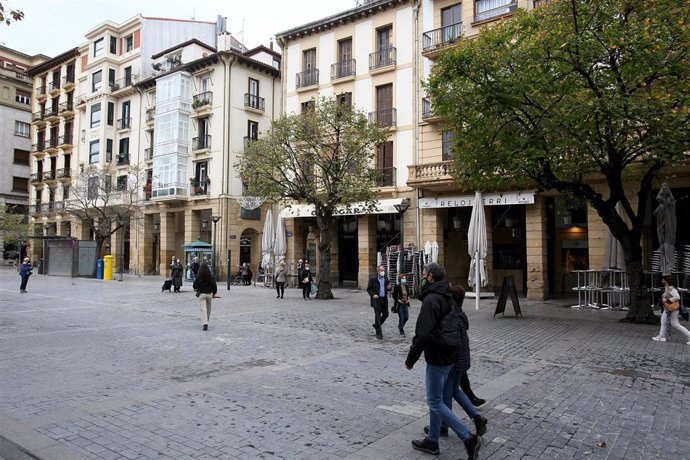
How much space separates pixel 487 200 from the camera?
20781 millimetres

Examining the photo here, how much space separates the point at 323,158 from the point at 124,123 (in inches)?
1081

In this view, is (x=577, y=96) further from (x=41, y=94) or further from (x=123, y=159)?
(x=41, y=94)

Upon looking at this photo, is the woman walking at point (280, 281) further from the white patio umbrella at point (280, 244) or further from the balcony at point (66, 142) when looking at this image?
the balcony at point (66, 142)

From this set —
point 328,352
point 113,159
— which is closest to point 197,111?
point 113,159

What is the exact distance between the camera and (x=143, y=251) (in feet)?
125

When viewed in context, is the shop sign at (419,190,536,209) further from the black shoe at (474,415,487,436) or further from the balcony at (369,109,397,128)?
the black shoe at (474,415,487,436)

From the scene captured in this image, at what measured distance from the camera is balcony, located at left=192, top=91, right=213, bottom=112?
1337 inches

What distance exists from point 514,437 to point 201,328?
8528 mm

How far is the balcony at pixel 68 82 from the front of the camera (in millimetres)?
45812

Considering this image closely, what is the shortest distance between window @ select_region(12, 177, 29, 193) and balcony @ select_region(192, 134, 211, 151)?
33.9 m

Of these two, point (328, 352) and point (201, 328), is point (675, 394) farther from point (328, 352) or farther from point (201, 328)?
point (201, 328)

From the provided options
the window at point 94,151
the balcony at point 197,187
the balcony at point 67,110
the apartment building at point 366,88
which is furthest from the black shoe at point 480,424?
the balcony at point 67,110

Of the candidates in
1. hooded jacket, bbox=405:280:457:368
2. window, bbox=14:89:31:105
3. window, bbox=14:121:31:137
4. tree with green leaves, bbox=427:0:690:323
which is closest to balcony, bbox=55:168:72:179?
window, bbox=14:121:31:137

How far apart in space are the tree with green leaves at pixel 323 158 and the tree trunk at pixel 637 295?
942 centimetres
